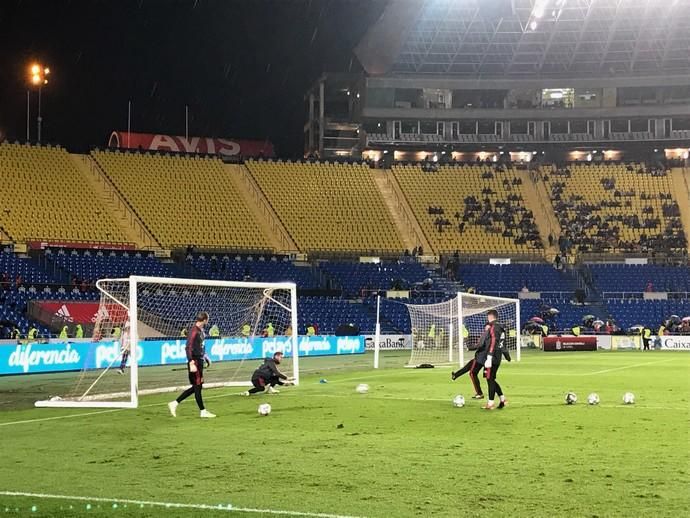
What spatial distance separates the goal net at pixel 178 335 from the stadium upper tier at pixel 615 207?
3104 cm

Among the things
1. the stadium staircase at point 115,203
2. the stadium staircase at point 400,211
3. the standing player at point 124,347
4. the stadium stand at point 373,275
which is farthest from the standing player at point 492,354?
the stadium staircase at point 400,211

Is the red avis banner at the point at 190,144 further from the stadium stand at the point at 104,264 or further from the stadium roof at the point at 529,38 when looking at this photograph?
the stadium stand at the point at 104,264

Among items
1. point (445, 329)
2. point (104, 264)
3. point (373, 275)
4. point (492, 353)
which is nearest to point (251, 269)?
point (373, 275)

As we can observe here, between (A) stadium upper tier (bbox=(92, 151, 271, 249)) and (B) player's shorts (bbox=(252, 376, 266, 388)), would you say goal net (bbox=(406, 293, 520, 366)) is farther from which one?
(A) stadium upper tier (bbox=(92, 151, 271, 249))

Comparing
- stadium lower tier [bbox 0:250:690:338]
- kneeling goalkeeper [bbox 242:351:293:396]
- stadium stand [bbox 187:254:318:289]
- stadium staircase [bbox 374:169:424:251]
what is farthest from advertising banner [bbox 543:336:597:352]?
kneeling goalkeeper [bbox 242:351:293:396]

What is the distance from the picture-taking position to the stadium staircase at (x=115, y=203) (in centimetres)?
5144

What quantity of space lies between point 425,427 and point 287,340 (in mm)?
24193

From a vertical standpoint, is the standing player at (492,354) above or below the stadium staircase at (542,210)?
below

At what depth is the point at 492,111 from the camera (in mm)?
71500

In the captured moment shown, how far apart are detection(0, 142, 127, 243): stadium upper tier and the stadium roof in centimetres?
2732

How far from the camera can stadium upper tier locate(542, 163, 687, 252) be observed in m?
60.8

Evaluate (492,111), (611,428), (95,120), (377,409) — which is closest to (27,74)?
(95,120)

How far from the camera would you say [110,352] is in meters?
29.2

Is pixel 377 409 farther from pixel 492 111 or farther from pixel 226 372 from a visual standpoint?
pixel 492 111
